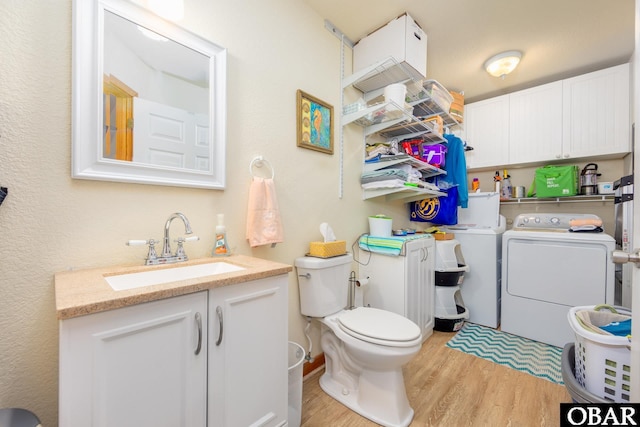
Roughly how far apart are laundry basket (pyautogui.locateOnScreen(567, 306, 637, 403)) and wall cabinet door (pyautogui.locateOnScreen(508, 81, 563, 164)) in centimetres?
211

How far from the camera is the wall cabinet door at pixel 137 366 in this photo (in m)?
0.62

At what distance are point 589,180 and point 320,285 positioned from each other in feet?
9.57

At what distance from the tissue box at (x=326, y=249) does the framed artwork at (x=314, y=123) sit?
0.67 meters

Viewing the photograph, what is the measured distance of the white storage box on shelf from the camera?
1.84 meters

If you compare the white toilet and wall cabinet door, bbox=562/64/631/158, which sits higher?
wall cabinet door, bbox=562/64/631/158

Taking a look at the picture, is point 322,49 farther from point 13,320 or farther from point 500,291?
point 500,291

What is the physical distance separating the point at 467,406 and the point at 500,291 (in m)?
1.48

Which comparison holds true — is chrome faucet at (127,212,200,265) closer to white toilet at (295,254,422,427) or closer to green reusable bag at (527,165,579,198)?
white toilet at (295,254,422,427)

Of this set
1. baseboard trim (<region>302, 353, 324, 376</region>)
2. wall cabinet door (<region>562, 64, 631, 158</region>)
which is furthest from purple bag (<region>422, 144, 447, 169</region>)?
baseboard trim (<region>302, 353, 324, 376</region>)

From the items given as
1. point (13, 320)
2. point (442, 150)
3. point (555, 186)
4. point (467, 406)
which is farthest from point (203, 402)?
point (555, 186)

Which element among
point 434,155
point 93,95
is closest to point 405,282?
point 434,155

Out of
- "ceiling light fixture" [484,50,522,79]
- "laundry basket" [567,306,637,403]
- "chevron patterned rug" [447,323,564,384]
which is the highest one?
"ceiling light fixture" [484,50,522,79]

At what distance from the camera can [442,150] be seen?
98.5 inches

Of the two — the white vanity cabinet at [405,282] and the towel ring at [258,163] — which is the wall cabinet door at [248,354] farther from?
the white vanity cabinet at [405,282]
